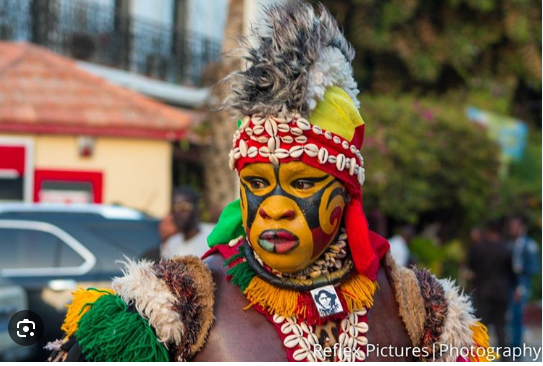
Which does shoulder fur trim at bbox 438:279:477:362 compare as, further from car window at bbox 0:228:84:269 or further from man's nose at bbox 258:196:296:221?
car window at bbox 0:228:84:269

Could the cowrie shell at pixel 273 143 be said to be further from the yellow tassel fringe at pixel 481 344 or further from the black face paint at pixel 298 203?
the yellow tassel fringe at pixel 481 344

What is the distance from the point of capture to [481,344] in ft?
11.1

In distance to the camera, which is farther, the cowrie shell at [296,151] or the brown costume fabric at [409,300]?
the brown costume fabric at [409,300]

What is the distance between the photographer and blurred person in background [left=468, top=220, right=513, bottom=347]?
10695 mm

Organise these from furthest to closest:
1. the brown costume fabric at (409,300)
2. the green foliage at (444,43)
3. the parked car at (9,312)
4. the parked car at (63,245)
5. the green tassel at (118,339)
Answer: the green foliage at (444,43), the parked car at (63,245), the parked car at (9,312), the brown costume fabric at (409,300), the green tassel at (118,339)

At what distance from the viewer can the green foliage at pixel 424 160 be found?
43.0ft

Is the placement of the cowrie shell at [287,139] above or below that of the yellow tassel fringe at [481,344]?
above

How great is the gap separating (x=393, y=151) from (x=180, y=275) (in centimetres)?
1032

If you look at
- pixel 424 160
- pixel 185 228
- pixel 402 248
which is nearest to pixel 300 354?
pixel 185 228

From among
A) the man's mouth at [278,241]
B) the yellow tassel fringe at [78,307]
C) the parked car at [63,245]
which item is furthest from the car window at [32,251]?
the man's mouth at [278,241]

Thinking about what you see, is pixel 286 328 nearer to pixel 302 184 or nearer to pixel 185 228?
pixel 302 184

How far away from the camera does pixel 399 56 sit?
53.8 ft

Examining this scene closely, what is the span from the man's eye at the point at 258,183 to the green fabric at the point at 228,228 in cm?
19

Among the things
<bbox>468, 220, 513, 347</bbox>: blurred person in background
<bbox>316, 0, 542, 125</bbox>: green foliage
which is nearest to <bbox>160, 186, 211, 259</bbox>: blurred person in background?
<bbox>468, 220, 513, 347</bbox>: blurred person in background
